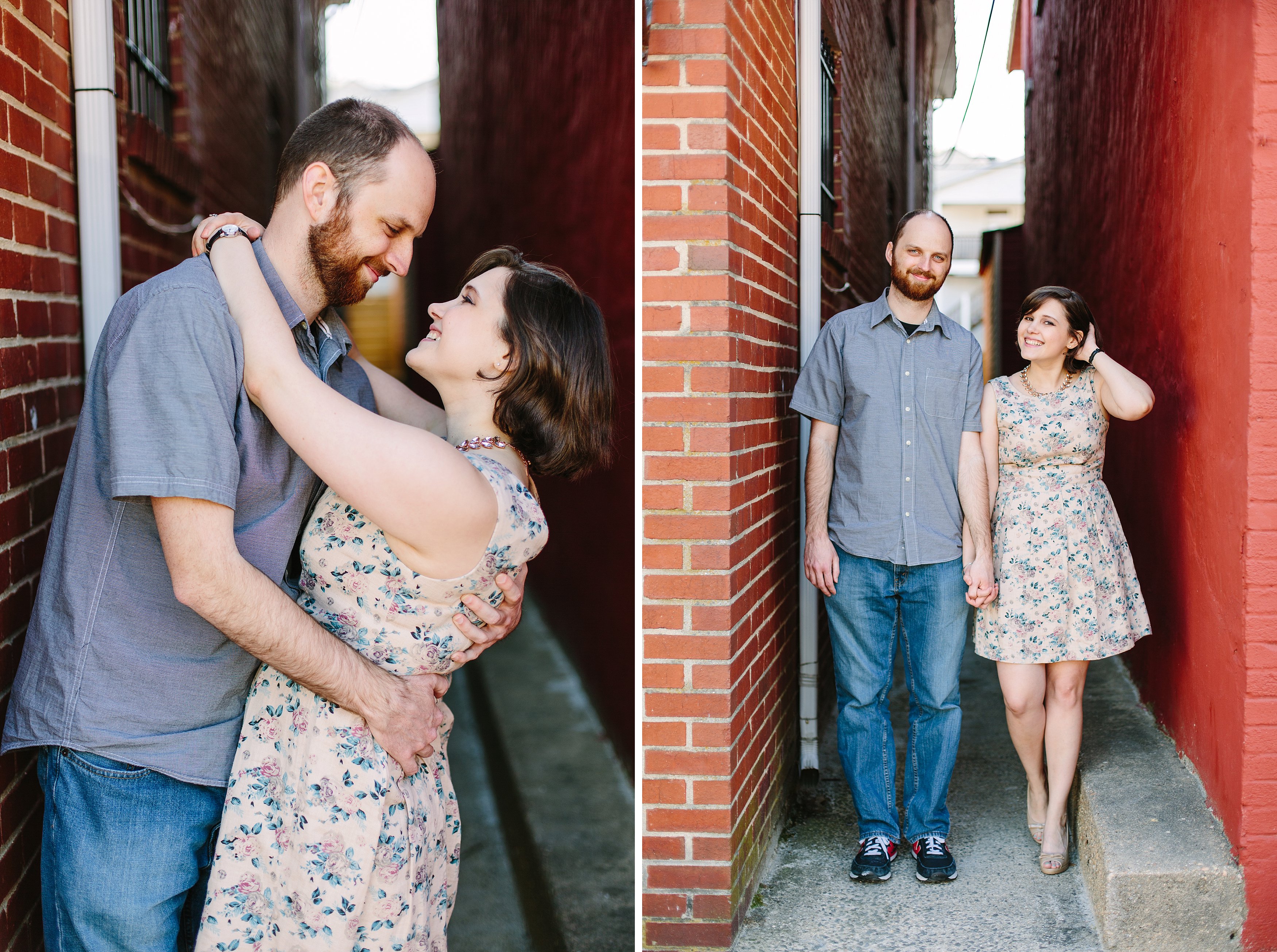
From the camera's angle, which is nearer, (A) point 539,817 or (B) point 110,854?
(B) point 110,854

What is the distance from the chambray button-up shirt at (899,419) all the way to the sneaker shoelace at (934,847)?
36.2 inches

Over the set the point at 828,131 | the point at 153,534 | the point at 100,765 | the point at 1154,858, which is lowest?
the point at 1154,858

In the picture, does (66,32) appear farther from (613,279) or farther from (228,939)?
(613,279)

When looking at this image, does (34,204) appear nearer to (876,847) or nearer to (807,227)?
(807,227)

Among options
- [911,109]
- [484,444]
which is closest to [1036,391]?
[484,444]

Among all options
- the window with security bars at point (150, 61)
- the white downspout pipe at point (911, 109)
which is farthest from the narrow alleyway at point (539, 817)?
the white downspout pipe at point (911, 109)

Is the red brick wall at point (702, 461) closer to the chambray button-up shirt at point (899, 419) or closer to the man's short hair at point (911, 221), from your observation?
the chambray button-up shirt at point (899, 419)

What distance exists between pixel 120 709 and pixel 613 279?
11.7 ft

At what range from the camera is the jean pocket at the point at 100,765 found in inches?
70.7

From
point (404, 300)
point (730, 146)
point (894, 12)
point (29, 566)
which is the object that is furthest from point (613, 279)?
point (404, 300)

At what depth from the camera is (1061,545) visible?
3555mm

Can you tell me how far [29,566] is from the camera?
2105 millimetres

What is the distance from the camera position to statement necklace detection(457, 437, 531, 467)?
2045 mm

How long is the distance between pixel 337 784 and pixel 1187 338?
2958mm
